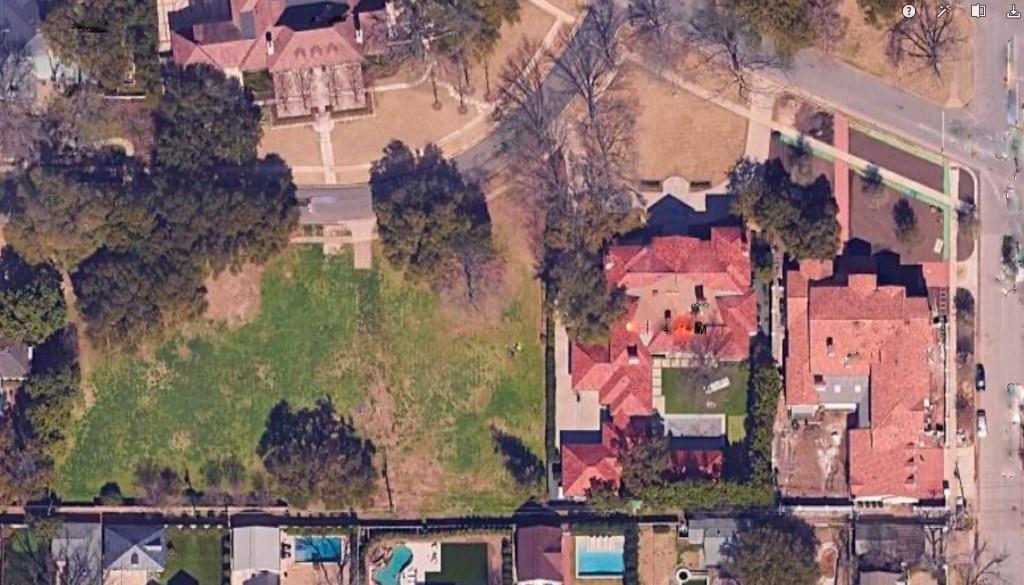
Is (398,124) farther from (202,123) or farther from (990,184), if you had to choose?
(990,184)

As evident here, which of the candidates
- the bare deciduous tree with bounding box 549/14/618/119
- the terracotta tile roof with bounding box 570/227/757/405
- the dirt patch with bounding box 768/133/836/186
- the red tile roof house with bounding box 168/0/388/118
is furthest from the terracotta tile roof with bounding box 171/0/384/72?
the dirt patch with bounding box 768/133/836/186

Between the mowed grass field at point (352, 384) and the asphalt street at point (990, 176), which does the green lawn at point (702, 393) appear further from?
the asphalt street at point (990, 176)

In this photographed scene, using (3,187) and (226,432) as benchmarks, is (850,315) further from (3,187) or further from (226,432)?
(3,187)

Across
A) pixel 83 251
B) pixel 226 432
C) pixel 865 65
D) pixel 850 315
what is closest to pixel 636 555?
pixel 850 315

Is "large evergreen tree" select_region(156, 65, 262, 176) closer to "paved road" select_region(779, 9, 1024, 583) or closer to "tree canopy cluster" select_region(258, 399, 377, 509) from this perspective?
"tree canopy cluster" select_region(258, 399, 377, 509)

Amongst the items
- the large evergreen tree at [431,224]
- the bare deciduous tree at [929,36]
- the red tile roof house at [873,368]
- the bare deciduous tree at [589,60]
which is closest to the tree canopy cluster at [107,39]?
the large evergreen tree at [431,224]

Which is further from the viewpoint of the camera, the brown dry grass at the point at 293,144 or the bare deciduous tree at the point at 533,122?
the brown dry grass at the point at 293,144

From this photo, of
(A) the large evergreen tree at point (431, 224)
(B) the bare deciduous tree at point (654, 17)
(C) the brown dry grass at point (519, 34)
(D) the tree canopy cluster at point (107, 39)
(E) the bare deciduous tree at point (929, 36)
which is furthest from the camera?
(C) the brown dry grass at point (519, 34)

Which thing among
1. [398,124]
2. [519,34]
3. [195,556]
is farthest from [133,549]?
[519,34]
